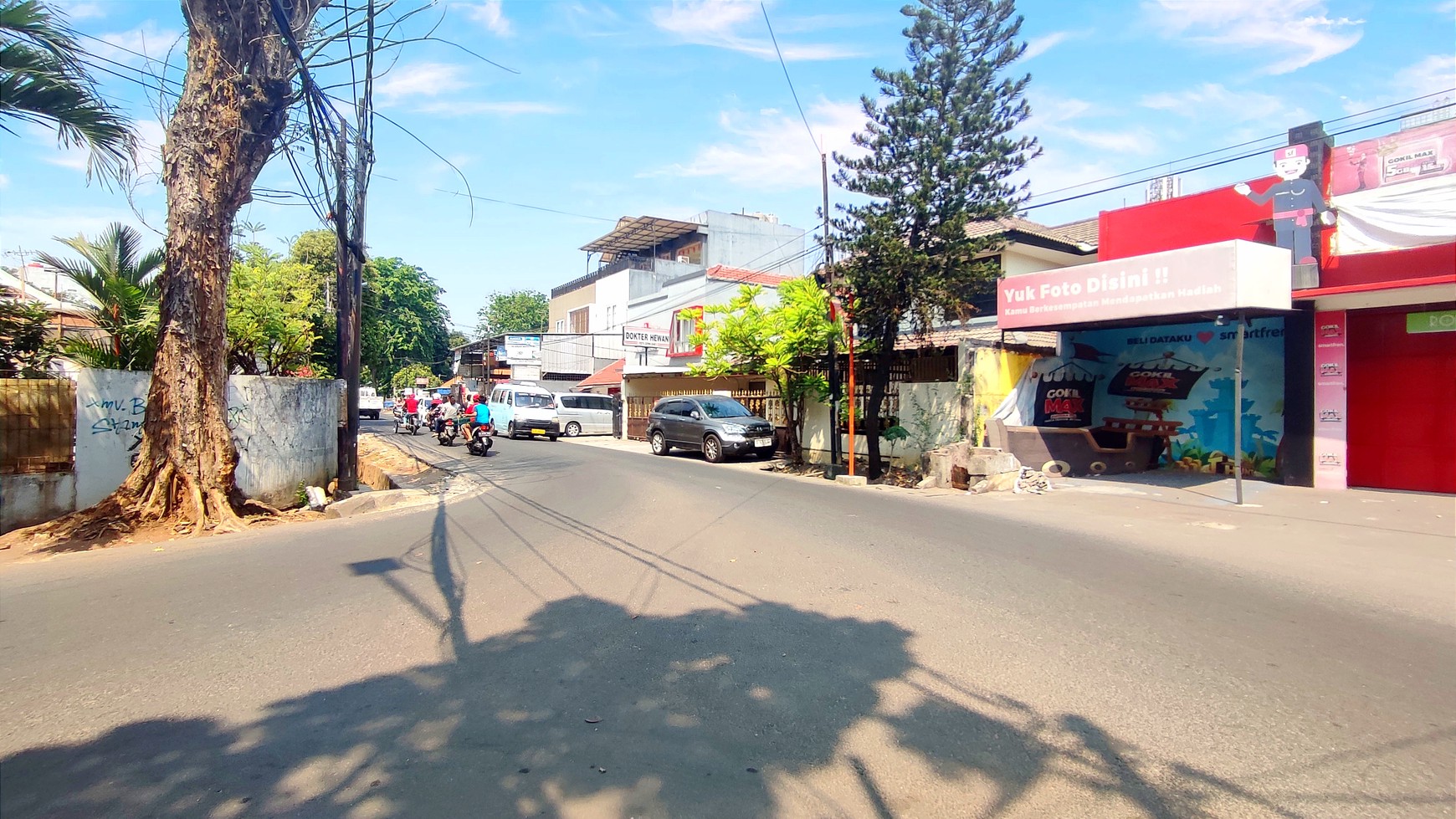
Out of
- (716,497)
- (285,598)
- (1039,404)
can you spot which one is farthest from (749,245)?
(285,598)

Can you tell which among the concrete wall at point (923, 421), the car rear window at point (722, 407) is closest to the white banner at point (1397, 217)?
the concrete wall at point (923, 421)

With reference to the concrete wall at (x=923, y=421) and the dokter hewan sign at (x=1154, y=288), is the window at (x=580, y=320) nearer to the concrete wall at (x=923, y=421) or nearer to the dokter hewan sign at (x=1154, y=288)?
the concrete wall at (x=923, y=421)

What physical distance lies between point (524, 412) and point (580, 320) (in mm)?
21901

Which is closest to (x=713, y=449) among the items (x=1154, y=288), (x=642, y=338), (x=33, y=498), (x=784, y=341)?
(x=784, y=341)

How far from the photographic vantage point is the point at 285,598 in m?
5.70

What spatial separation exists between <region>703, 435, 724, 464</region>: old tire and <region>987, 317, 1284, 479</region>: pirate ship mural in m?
7.29

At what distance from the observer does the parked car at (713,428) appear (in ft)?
63.9

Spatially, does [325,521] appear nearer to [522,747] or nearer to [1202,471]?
[522,747]

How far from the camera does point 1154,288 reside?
11938 mm

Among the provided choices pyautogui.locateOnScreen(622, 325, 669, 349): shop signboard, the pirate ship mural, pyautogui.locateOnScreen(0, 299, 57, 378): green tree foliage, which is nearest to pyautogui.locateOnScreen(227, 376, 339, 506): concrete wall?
pyautogui.locateOnScreen(0, 299, 57, 378): green tree foliage

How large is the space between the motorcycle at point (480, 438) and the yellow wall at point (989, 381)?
12.3 m

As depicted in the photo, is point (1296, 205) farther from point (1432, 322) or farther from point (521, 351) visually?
point (521, 351)

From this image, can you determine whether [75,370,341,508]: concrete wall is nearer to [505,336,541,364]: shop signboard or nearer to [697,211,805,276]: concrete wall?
[697,211,805,276]: concrete wall

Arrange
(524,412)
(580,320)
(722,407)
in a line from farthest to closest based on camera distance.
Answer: (580,320), (524,412), (722,407)
